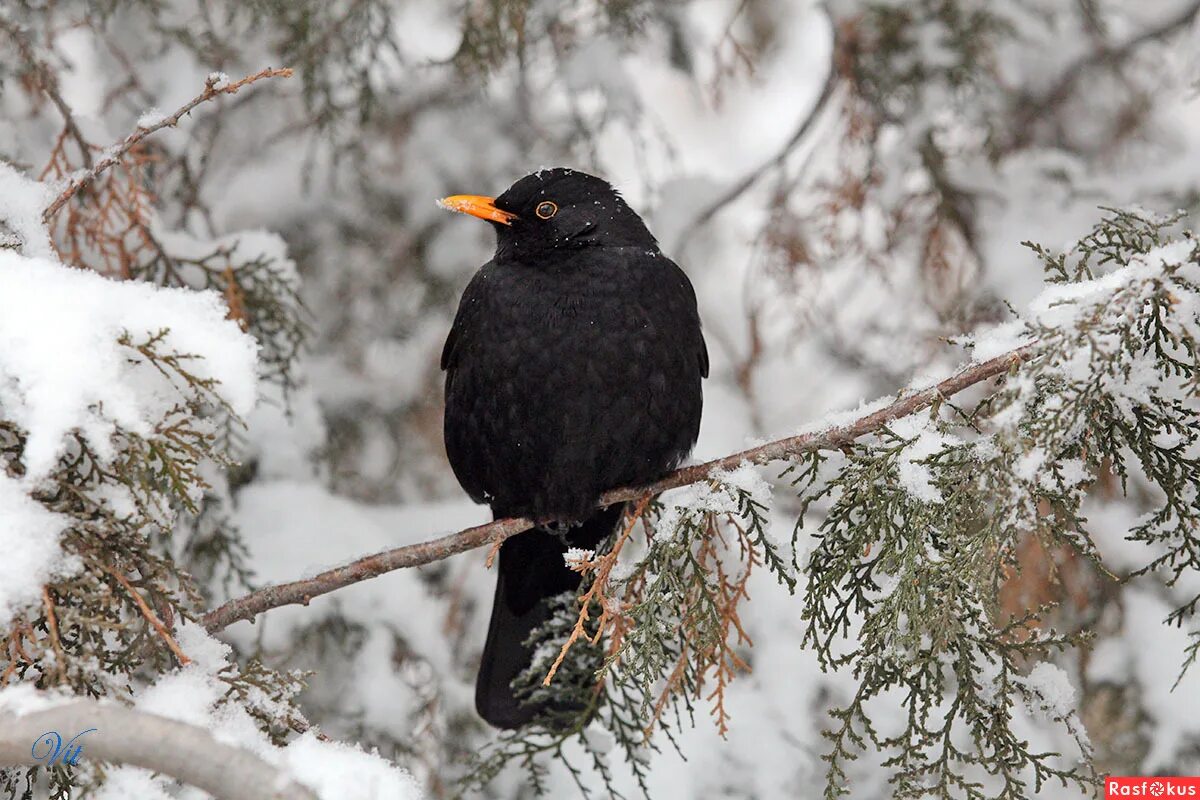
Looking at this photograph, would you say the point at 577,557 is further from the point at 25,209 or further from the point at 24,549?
the point at 25,209

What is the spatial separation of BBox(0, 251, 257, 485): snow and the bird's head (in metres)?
1.40

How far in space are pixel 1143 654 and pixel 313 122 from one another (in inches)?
134

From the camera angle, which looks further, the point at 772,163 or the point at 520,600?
the point at 772,163

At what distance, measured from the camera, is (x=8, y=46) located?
3576 millimetres

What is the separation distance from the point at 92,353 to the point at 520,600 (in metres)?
1.82

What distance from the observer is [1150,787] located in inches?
151

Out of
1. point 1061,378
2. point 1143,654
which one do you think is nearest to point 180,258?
point 1061,378

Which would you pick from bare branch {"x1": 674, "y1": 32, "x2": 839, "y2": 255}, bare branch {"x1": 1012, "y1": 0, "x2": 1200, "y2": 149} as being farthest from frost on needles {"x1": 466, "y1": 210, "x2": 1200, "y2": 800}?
bare branch {"x1": 1012, "y1": 0, "x2": 1200, "y2": 149}

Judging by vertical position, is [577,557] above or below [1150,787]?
below

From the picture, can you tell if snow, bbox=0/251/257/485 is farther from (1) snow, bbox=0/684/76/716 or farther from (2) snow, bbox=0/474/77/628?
(1) snow, bbox=0/684/76/716

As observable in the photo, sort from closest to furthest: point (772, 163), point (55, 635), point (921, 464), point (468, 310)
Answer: point (55, 635), point (921, 464), point (468, 310), point (772, 163)

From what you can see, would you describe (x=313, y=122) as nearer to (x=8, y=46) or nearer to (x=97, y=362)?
(x=8, y=46)

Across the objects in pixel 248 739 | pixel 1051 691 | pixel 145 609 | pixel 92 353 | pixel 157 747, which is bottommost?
pixel 157 747

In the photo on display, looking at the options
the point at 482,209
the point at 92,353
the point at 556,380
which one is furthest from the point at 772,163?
the point at 92,353
